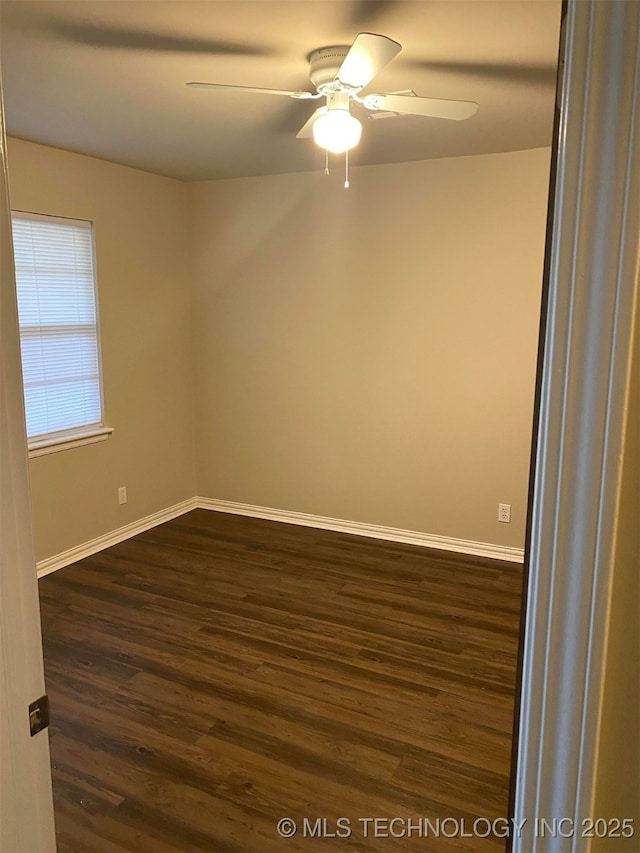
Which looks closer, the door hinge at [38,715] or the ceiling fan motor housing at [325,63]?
the door hinge at [38,715]

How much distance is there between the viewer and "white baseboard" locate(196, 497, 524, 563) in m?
4.34

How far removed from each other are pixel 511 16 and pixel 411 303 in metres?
2.36

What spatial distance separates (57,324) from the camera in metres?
4.05

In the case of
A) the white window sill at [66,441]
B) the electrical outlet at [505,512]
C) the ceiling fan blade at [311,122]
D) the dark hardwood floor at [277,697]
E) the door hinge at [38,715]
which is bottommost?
the dark hardwood floor at [277,697]

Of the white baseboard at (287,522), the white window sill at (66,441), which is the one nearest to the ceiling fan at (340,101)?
the white window sill at (66,441)

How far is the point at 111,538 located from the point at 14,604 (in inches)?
146

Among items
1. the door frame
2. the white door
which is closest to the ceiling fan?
the white door

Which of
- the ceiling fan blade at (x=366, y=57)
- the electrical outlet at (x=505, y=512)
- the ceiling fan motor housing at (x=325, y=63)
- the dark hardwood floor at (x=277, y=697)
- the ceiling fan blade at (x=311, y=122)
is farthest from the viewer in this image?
the electrical outlet at (x=505, y=512)

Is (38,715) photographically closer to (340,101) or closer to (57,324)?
(340,101)

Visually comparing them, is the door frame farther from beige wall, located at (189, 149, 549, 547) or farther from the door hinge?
beige wall, located at (189, 149, 549, 547)

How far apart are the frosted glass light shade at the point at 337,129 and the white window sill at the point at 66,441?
251 cm

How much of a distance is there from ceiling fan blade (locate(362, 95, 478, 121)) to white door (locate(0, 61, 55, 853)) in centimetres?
176

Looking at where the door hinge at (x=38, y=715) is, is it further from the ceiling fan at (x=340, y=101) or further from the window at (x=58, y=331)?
the window at (x=58, y=331)

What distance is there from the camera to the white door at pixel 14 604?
3.25 ft
